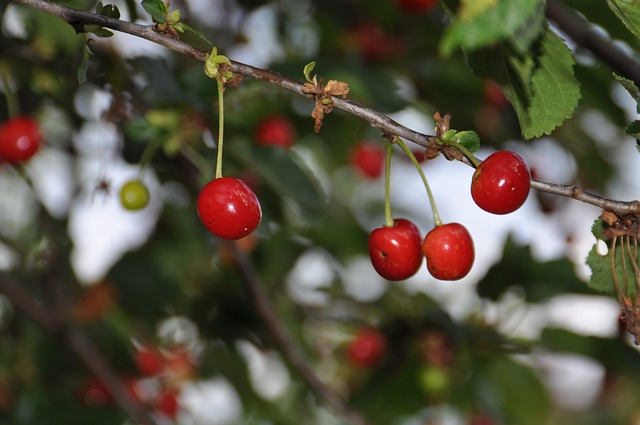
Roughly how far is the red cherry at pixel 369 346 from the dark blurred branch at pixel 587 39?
1.56m

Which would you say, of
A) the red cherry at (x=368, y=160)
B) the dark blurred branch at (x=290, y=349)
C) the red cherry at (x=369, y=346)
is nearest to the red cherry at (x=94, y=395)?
the dark blurred branch at (x=290, y=349)

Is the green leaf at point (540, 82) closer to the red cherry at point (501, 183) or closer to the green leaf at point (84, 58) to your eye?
the red cherry at point (501, 183)

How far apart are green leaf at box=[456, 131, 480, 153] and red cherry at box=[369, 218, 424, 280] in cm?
19

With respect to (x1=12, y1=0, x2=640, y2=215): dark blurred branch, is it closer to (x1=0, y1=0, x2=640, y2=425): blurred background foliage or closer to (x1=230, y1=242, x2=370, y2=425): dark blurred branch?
(x1=0, y1=0, x2=640, y2=425): blurred background foliage

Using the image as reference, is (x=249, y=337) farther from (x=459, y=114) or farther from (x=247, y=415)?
(x=459, y=114)

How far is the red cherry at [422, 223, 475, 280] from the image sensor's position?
1123 millimetres

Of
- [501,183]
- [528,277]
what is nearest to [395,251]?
[501,183]

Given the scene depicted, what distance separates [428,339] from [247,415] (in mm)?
907

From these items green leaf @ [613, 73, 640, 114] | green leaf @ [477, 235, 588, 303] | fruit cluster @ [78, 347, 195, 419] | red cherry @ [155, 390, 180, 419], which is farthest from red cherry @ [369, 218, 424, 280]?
red cherry @ [155, 390, 180, 419]

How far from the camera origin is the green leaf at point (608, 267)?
3.80 feet

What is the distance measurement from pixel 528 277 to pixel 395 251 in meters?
1.44

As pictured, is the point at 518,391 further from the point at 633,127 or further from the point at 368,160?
the point at 633,127

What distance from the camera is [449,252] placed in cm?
112

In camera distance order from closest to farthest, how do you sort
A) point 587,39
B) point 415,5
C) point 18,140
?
point 587,39, point 18,140, point 415,5
